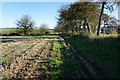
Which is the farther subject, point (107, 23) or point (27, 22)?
point (27, 22)

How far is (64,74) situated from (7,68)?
3.59 meters

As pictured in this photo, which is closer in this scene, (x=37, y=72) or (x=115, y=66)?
(x=115, y=66)

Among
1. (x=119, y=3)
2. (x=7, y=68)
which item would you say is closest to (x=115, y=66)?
(x=7, y=68)

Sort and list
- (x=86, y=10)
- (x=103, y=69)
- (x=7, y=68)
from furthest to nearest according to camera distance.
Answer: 1. (x=86, y=10)
2. (x=7, y=68)
3. (x=103, y=69)

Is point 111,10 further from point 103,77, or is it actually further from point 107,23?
point 107,23

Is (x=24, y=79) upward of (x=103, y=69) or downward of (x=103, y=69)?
downward

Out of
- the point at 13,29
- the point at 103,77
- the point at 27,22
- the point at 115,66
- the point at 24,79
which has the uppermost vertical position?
the point at 27,22

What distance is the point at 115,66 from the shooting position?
406cm

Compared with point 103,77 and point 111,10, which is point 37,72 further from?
point 111,10

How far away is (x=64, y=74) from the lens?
187 inches

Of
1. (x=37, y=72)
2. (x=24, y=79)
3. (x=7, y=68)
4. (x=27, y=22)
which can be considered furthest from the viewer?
(x=27, y=22)

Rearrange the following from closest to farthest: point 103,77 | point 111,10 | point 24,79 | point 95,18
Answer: point 103,77
point 24,79
point 111,10
point 95,18

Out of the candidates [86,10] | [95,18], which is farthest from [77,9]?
[95,18]

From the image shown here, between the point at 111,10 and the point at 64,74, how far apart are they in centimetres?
1303
